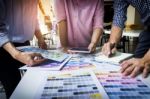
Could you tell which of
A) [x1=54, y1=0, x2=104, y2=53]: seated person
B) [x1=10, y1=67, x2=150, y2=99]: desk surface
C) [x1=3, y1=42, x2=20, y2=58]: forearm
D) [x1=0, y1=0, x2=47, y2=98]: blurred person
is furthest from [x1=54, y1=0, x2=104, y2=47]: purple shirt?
[x1=10, y1=67, x2=150, y2=99]: desk surface

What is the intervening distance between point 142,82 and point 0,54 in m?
0.98

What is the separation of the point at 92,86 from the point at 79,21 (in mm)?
856

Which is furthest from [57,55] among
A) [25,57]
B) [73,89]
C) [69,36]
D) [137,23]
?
[137,23]

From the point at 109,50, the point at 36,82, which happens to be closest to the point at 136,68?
the point at 109,50

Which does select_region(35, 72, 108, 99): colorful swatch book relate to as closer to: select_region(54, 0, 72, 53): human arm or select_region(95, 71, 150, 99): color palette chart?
select_region(95, 71, 150, 99): color palette chart

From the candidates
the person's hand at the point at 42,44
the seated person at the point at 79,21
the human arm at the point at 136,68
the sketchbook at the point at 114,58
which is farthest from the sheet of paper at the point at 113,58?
the person's hand at the point at 42,44

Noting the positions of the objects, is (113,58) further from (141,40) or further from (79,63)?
(141,40)

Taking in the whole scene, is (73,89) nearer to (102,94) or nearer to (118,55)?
(102,94)

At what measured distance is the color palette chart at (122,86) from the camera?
0.83 metres

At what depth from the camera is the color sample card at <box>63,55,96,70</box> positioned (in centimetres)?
121

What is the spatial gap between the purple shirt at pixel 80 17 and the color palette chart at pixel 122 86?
0.69 metres

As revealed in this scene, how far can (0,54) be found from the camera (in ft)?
4.95

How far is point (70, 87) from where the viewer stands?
92cm

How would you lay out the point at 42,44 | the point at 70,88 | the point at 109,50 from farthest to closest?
the point at 42,44
the point at 109,50
the point at 70,88
